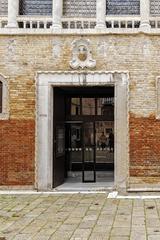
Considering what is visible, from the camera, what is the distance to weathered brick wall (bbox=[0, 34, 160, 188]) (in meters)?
13.4

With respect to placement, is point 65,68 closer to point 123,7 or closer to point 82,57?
point 82,57

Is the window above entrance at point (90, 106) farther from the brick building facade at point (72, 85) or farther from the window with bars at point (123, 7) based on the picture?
the window with bars at point (123, 7)

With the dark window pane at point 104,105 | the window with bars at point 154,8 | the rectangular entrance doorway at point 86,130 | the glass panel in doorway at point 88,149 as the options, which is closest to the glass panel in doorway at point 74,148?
the rectangular entrance doorway at point 86,130

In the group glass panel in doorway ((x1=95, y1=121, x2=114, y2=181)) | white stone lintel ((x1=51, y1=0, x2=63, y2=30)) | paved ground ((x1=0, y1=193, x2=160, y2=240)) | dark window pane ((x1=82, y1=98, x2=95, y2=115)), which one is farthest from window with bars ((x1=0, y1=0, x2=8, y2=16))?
paved ground ((x1=0, y1=193, x2=160, y2=240))

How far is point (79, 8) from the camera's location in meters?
14.2

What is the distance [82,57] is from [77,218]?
5.57m

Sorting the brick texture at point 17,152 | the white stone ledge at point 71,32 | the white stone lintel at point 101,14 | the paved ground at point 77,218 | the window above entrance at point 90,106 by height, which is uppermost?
the white stone lintel at point 101,14

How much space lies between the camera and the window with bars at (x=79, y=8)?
1413 cm

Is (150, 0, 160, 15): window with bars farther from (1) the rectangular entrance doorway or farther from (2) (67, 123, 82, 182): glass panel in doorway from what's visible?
(2) (67, 123, 82, 182): glass panel in doorway

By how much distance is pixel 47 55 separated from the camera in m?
13.6

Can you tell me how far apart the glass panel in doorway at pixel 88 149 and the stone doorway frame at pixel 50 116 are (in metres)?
1.91

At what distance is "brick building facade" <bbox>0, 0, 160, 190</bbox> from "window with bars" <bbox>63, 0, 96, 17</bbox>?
404 millimetres

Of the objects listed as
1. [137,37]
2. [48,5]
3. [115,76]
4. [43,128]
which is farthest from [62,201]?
[48,5]

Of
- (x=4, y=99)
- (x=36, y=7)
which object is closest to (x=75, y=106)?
(x=4, y=99)
